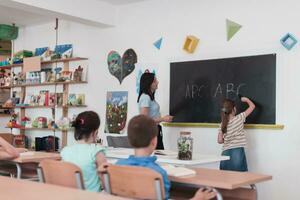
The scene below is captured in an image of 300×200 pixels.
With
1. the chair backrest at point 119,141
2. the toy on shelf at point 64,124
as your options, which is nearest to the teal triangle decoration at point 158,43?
the chair backrest at point 119,141

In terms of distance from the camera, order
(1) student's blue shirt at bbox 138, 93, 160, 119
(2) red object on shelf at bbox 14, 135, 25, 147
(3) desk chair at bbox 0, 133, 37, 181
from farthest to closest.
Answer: (2) red object on shelf at bbox 14, 135, 25, 147 → (1) student's blue shirt at bbox 138, 93, 160, 119 → (3) desk chair at bbox 0, 133, 37, 181

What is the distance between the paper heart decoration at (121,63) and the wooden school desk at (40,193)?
395cm

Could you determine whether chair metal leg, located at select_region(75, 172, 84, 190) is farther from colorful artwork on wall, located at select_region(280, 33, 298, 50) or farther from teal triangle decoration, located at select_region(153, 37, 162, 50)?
teal triangle decoration, located at select_region(153, 37, 162, 50)

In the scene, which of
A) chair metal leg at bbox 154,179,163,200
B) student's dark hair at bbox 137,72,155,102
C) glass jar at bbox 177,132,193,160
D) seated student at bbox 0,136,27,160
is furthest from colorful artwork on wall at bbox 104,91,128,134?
chair metal leg at bbox 154,179,163,200

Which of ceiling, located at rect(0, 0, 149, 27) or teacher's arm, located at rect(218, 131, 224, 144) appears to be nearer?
teacher's arm, located at rect(218, 131, 224, 144)

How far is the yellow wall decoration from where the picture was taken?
5.21 metres

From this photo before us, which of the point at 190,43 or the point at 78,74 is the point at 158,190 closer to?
the point at 190,43

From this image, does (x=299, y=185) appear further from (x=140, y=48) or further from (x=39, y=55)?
(x=39, y=55)

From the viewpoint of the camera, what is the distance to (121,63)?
6.05m

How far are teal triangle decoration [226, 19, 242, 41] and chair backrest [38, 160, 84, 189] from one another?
2987 millimetres

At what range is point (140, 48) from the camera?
584cm

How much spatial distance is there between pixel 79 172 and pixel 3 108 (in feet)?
19.6

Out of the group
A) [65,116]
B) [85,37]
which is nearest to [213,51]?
[85,37]

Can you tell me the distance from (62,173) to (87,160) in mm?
317
